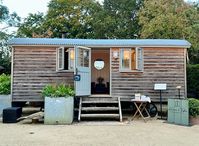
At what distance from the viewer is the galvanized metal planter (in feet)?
33.0

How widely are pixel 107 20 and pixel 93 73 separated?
1221cm

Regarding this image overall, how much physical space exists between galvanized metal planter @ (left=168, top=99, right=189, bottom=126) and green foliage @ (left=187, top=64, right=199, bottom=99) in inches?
206

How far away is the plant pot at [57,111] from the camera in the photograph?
1025 cm

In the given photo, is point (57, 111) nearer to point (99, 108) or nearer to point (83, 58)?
→ point (99, 108)

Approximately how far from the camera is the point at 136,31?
28.4m

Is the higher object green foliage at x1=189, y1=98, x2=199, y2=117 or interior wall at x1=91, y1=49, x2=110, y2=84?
interior wall at x1=91, y1=49, x2=110, y2=84

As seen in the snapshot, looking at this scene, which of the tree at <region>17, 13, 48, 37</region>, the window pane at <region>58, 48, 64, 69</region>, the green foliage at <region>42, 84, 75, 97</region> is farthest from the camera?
the tree at <region>17, 13, 48, 37</region>

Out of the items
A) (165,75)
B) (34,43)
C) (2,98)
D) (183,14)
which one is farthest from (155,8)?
(2,98)

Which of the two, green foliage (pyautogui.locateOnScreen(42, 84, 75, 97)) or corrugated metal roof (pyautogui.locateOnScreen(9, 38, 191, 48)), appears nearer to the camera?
green foliage (pyautogui.locateOnScreen(42, 84, 75, 97))

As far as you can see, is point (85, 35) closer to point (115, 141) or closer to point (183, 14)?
point (183, 14)

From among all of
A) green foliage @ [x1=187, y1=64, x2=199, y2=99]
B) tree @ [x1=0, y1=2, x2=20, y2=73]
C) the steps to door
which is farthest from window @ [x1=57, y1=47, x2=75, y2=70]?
tree @ [x1=0, y1=2, x2=20, y2=73]

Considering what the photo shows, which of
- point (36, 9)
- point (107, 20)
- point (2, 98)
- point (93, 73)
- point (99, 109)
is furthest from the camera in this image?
point (36, 9)

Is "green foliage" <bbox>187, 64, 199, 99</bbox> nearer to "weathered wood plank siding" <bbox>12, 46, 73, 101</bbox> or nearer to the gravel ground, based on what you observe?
the gravel ground

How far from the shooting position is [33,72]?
12.1 meters
